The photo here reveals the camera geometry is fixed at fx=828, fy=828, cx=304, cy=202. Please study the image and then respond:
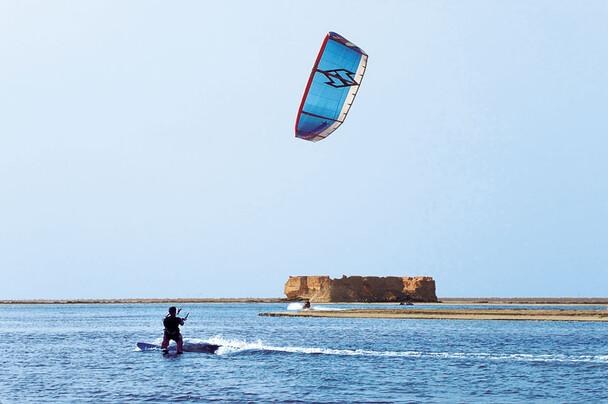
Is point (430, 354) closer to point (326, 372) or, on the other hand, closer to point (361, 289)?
point (326, 372)

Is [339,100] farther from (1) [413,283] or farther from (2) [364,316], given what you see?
(1) [413,283]

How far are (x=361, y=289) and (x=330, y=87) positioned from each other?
447 ft

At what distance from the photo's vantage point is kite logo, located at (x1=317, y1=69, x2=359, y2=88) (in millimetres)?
33781

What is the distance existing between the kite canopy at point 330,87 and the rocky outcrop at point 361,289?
5032 inches

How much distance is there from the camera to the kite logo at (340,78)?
33781mm

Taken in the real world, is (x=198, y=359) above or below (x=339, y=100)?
below

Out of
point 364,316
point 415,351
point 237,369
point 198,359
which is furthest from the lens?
point 364,316

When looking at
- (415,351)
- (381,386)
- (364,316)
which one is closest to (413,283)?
(364,316)

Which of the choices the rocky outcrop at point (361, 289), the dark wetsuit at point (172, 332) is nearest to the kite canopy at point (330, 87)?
the dark wetsuit at point (172, 332)

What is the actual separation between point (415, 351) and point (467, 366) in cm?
695

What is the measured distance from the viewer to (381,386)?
2462cm

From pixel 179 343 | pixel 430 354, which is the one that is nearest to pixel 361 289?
pixel 430 354

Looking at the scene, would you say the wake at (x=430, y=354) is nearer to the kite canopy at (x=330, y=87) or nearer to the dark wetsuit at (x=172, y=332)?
the dark wetsuit at (x=172, y=332)

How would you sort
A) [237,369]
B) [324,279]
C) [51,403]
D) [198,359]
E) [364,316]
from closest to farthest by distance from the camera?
[51,403], [237,369], [198,359], [364,316], [324,279]
